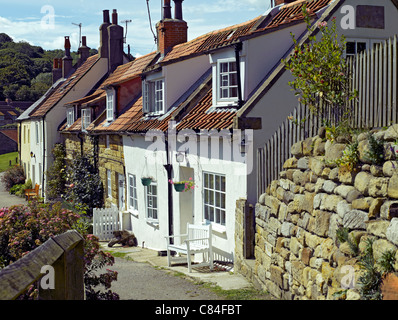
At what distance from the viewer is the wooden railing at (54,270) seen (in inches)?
110

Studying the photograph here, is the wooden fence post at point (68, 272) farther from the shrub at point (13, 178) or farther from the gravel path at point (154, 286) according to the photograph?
the shrub at point (13, 178)

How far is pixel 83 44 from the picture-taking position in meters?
33.8

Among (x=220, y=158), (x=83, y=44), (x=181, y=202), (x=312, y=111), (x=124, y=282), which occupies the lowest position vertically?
(x=124, y=282)

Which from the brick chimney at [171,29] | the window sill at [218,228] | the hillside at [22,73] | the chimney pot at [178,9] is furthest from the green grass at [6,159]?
the window sill at [218,228]

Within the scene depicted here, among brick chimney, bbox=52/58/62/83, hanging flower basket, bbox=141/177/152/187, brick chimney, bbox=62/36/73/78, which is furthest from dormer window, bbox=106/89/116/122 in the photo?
brick chimney, bbox=52/58/62/83

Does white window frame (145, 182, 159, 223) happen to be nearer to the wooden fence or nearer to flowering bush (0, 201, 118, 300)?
flowering bush (0, 201, 118, 300)

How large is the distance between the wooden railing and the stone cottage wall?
2865 mm

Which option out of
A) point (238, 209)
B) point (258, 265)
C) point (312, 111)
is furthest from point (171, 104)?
point (312, 111)

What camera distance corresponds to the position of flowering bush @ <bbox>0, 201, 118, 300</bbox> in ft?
25.6

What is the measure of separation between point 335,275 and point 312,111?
8.55 ft

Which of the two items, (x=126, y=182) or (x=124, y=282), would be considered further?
(x=126, y=182)

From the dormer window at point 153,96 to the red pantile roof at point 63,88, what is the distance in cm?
1237

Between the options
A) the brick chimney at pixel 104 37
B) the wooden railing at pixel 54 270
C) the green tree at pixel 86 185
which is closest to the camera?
the wooden railing at pixel 54 270
